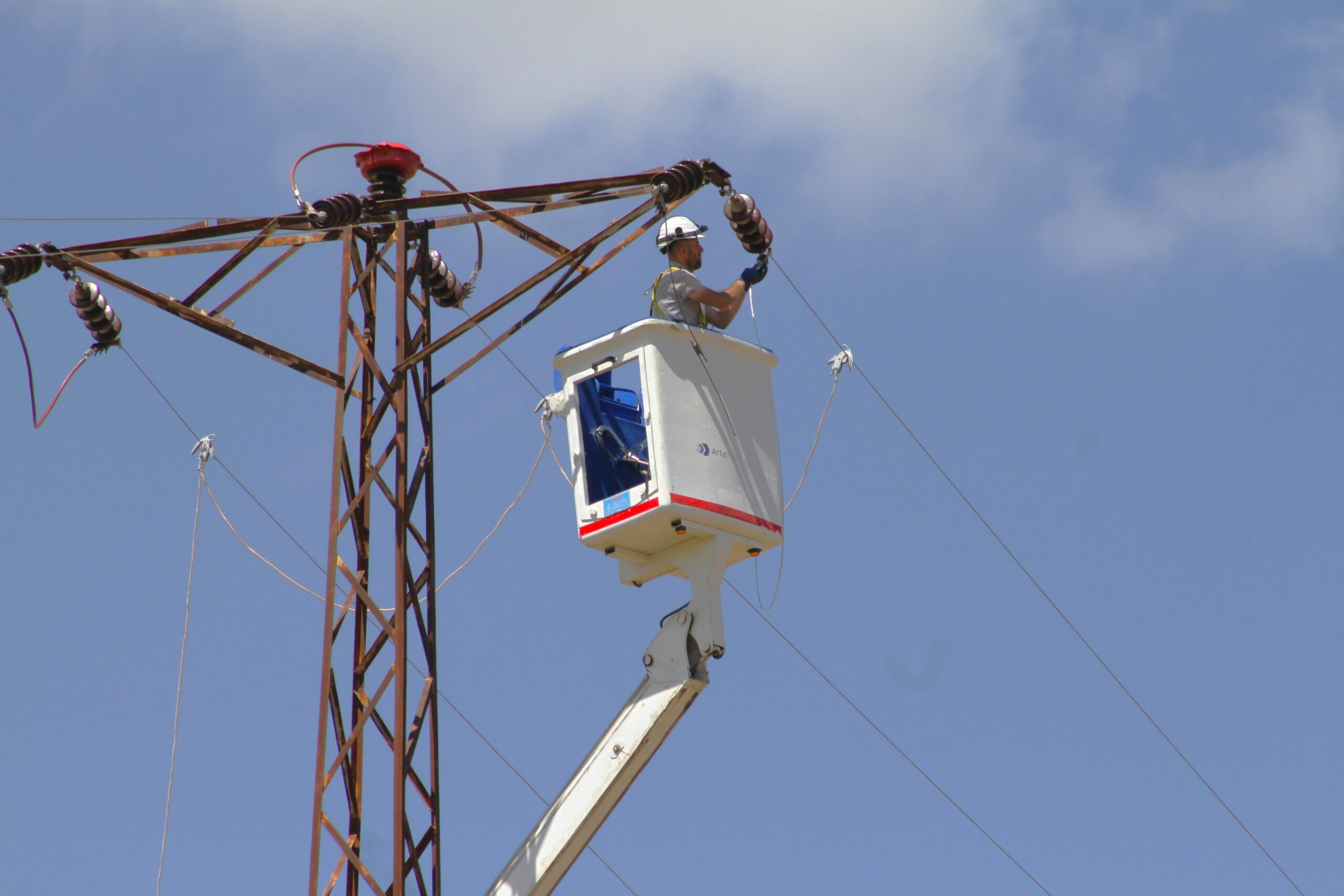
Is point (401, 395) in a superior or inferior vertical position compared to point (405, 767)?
superior

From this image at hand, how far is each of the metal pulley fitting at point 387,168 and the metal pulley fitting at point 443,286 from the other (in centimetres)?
139

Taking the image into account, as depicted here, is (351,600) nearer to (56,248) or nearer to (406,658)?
(406,658)

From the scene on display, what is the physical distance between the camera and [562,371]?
62.1 feet

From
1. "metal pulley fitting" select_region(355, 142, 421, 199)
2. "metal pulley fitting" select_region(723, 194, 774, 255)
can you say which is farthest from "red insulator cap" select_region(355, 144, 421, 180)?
"metal pulley fitting" select_region(723, 194, 774, 255)

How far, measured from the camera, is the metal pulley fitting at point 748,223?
1894 centimetres

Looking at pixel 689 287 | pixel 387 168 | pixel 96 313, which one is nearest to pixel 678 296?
pixel 689 287

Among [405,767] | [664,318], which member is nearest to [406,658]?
[405,767]

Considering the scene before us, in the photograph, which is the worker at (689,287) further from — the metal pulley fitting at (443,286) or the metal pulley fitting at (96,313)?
the metal pulley fitting at (96,313)

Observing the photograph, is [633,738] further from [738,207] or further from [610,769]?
[738,207]

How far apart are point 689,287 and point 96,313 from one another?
5.04 metres

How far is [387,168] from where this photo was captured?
19547mm

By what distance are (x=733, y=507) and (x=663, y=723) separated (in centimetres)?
178

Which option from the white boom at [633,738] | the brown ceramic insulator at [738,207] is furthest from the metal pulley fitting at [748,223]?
the white boom at [633,738]

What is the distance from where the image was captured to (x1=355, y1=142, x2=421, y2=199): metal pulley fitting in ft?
64.1
